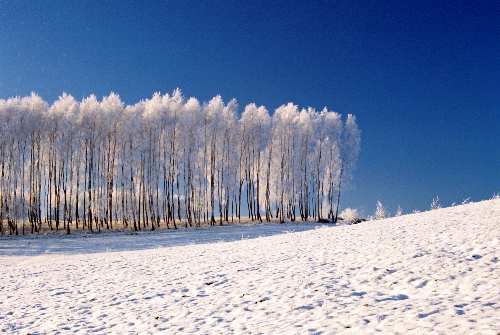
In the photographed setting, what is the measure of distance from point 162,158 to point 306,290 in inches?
1695

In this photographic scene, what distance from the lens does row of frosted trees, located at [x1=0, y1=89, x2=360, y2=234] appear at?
47.5m

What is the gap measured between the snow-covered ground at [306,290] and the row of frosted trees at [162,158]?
1260 inches

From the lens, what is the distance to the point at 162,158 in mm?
51938

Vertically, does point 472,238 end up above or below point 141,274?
above

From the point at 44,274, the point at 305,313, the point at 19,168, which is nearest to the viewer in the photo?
the point at 305,313

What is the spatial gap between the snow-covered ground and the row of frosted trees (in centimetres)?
3199

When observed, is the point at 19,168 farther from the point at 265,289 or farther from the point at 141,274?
the point at 265,289

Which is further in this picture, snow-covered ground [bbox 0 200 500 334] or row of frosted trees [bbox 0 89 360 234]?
row of frosted trees [bbox 0 89 360 234]

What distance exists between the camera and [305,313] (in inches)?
359

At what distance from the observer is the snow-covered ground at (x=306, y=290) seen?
332 inches

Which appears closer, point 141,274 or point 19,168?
point 141,274

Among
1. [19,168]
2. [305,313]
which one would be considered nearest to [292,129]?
[19,168]

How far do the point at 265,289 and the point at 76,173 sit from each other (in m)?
43.3

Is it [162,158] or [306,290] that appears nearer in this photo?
[306,290]
